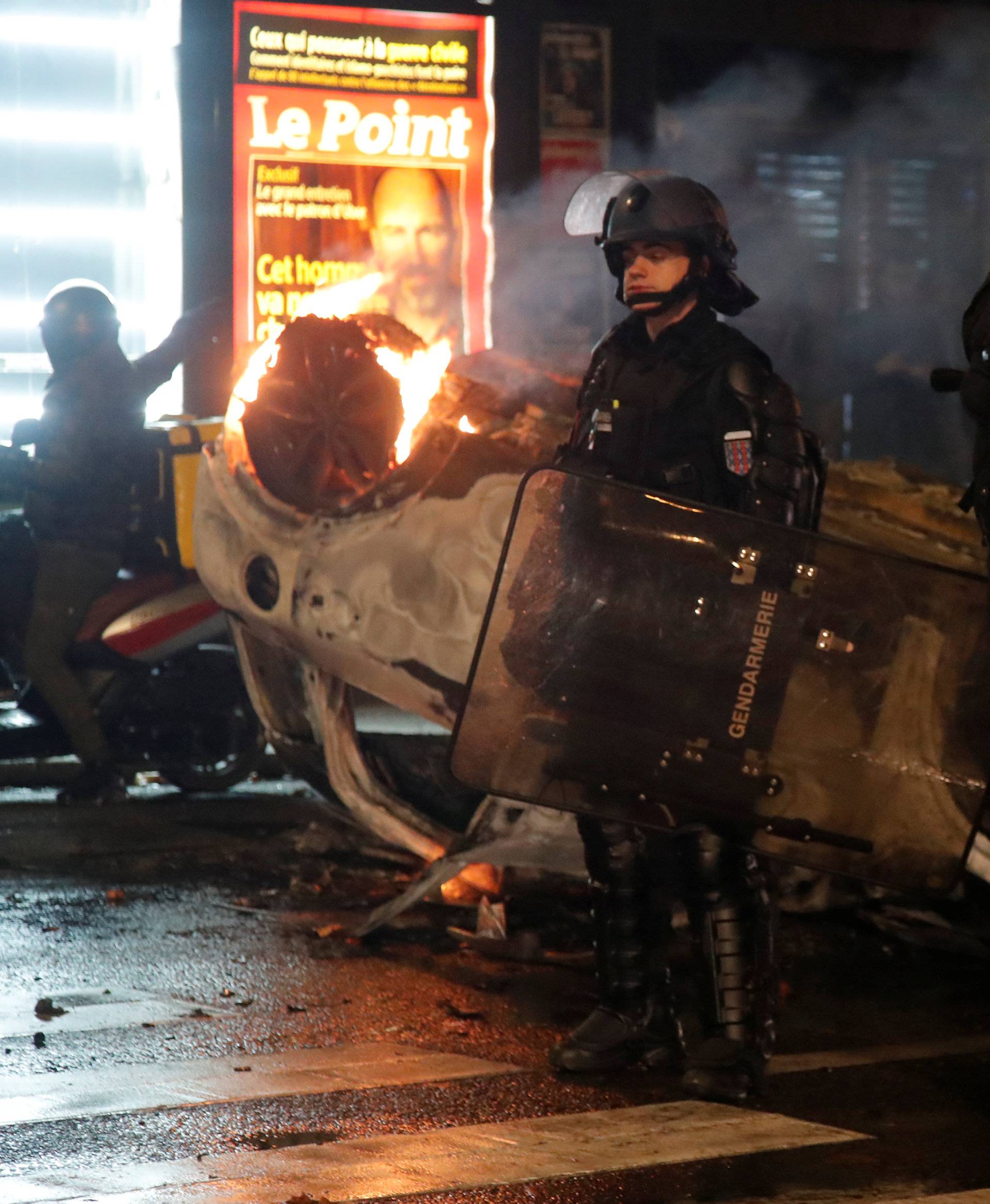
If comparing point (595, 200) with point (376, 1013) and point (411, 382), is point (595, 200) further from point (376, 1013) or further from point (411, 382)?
point (376, 1013)

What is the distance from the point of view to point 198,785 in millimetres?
7676

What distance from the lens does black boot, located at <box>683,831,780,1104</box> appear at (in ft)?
12.7

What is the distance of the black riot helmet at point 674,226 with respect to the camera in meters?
4.09

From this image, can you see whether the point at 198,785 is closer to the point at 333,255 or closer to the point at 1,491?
the point at 1,491

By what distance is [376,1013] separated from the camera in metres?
4.45

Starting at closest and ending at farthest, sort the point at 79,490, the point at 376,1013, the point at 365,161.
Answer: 1. the point at 376,1013
2. the point at 79,490
3. the point at 365,161

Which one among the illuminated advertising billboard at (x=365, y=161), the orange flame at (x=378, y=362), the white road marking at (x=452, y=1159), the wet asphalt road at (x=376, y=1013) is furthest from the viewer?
the illuminated advertising billboard at (x=365, y=161)

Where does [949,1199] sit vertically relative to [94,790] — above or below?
above

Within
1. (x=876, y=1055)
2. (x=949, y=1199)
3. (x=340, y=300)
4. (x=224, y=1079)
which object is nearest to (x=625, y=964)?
(x=876, y=1055)

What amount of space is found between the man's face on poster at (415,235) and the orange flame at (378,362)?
6.91m

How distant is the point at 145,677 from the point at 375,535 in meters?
3.01

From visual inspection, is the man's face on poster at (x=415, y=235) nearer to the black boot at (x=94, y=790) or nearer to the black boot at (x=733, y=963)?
the black boot at (x=94, y=790)

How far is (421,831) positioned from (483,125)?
8079mm

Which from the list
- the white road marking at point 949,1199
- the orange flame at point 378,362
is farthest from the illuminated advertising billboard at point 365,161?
the white road marking at point 949,1199
